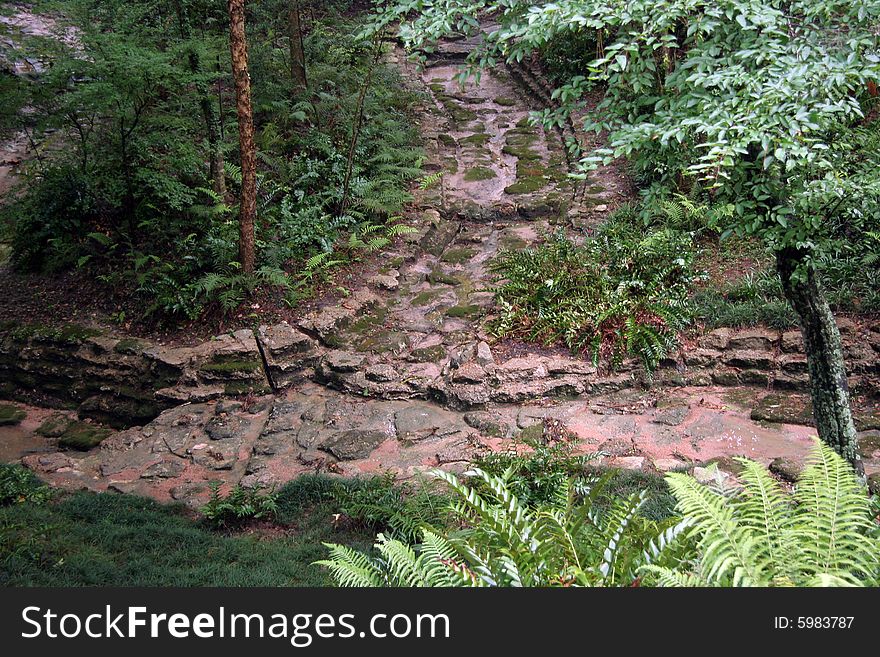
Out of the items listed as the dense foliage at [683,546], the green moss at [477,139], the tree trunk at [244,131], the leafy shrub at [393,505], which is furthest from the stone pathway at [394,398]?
the green moss at [477,139]

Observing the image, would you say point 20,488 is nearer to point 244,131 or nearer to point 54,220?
point 244,131

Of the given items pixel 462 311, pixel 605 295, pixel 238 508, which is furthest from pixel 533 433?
pixel 238 508

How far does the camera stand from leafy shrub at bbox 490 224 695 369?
7.41 metres

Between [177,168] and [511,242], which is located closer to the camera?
[177,168]

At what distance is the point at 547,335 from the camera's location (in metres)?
7.76

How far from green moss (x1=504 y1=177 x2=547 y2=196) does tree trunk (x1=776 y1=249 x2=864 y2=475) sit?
672 centimetres

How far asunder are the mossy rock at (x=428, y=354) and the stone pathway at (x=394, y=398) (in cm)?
3

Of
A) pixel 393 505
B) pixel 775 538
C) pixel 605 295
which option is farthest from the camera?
pixel 605 295

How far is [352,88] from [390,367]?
714 centimetres

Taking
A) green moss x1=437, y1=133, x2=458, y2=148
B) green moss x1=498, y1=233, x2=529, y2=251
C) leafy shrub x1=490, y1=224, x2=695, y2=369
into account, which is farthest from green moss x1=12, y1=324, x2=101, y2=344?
green moss x1=437, y1=133, x2=458, y2=148

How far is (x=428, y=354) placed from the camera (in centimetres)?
798

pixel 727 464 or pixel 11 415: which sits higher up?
pixel 727 464

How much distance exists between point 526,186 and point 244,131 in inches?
203

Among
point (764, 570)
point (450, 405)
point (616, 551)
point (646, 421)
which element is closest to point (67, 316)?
point (450, 405)
